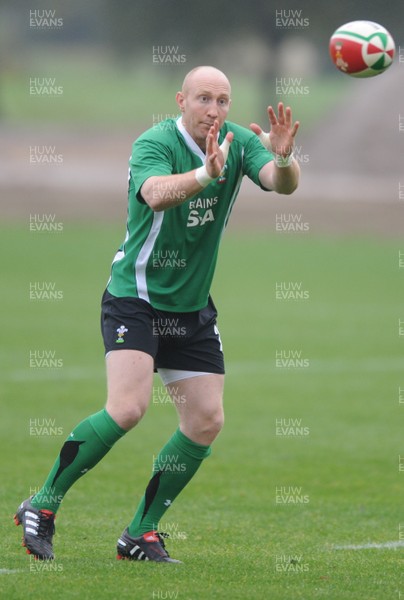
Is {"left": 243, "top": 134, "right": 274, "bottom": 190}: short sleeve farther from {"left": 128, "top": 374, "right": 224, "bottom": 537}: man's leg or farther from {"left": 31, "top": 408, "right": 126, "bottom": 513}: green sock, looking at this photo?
{"left": 31, "top": 408, "right": 126, "bottom": 513}: green sock

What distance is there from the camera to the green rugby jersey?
6.93m

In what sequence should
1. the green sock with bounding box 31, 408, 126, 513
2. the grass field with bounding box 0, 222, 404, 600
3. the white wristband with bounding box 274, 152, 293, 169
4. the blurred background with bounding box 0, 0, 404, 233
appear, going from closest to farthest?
the grass field with bounding box 0, 222, 404, 600 → the green sock with bounding box 31, 408, 126, 513 → the white wristband with bounding box 274, 152, 293, 169 → the blurred background with bounding box 0, 0, 404, 233

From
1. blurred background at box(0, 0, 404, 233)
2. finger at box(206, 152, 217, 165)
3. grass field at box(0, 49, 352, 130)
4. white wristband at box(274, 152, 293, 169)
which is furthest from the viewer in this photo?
grass field at box(0, 49, 352, 130)

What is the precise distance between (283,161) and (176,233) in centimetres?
77

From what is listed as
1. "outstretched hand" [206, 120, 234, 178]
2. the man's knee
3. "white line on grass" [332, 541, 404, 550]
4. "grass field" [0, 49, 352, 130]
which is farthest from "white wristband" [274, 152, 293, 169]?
"grass field" [0, 49, 352, 130]

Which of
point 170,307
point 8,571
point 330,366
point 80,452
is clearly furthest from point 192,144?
point 330,366

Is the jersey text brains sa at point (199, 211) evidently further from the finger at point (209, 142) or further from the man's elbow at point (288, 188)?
the finger at point (209, 142)

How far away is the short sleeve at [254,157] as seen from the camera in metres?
7.16

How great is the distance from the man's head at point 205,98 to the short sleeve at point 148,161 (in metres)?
0.24

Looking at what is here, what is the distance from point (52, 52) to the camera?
100438 mm

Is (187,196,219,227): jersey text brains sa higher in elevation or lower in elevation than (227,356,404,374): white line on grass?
higher

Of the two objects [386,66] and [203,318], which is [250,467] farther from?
[386,66]

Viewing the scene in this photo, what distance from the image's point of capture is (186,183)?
632 centimetres

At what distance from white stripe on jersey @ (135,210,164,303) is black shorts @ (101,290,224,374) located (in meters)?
0.06
